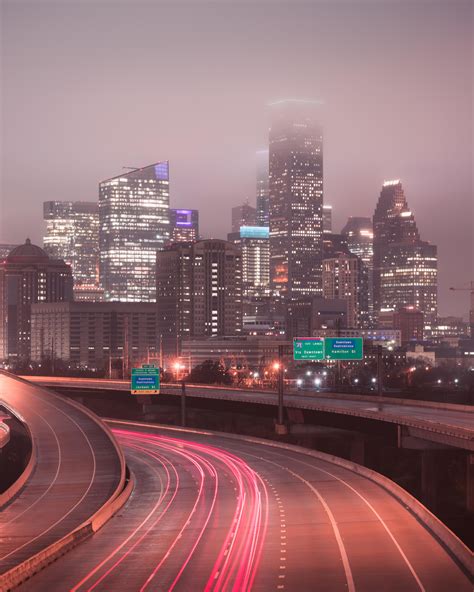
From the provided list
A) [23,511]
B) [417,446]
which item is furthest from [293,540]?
[417,446]

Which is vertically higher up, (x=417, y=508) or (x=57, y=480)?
(x=57, y=480)

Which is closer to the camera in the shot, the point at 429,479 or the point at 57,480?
the point at 57,480

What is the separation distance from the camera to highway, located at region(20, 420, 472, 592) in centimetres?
4119

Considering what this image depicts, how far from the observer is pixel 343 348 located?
112m

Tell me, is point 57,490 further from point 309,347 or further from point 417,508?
point 309,347

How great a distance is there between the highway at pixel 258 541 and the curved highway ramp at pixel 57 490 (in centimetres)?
96

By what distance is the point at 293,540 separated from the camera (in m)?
50.2

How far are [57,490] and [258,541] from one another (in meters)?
20.4

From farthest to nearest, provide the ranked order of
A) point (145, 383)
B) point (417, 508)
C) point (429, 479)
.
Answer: point (145, 383) → point (429, 479) → point (417, 508)

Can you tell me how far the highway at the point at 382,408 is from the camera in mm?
74000

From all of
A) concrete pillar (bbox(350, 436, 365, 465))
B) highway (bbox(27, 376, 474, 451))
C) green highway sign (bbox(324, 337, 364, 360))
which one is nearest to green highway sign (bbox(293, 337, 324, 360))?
green highway sign (bbox(324, 337, 364, 360))

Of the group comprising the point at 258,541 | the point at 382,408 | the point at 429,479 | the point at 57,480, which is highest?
the point at 382,408

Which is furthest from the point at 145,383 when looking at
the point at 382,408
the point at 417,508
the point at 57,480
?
the point at 417,508

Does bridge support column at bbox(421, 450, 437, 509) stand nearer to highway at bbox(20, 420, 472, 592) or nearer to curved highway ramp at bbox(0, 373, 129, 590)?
highway at bbox(20, 420, 472, 592)
